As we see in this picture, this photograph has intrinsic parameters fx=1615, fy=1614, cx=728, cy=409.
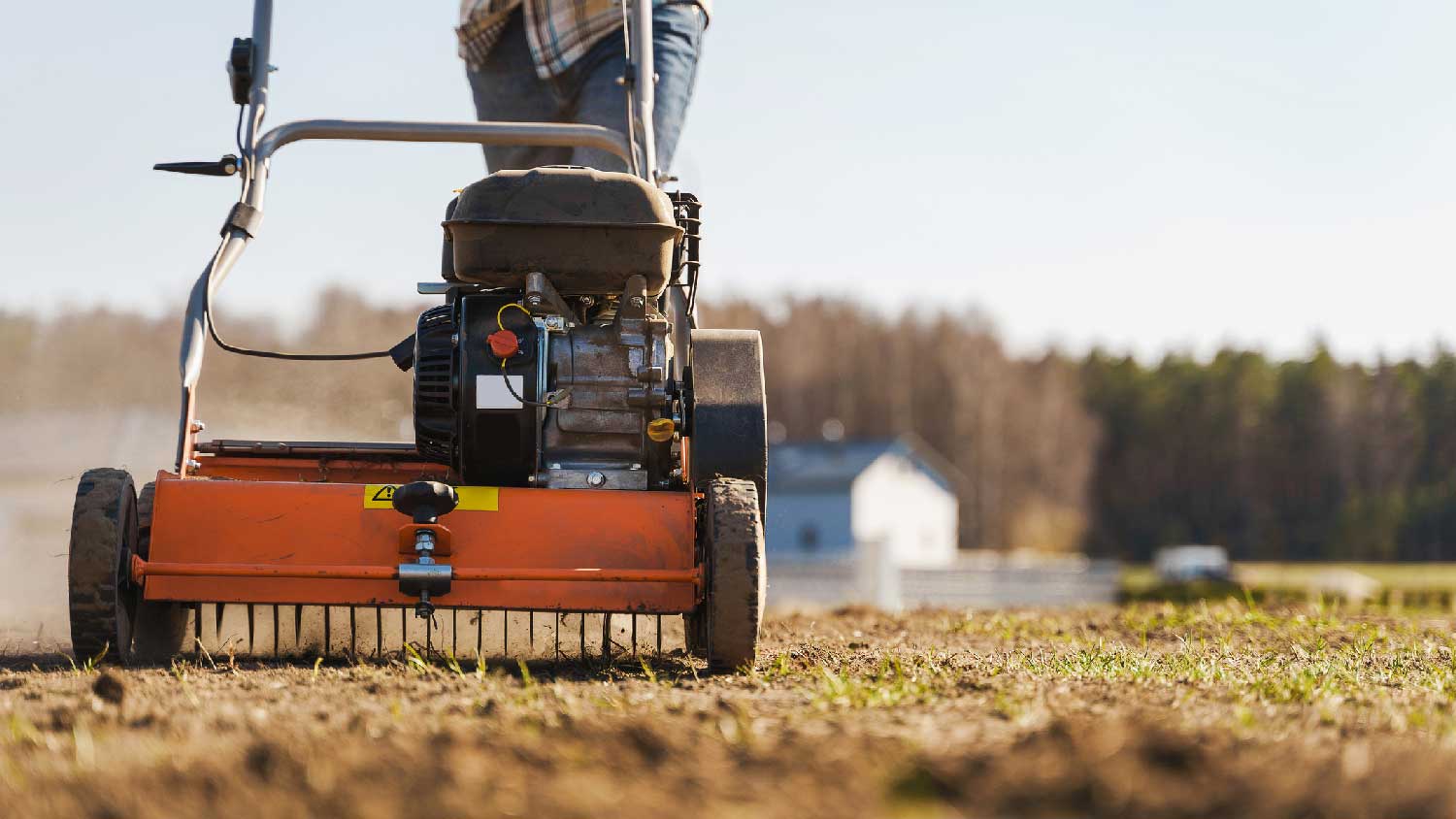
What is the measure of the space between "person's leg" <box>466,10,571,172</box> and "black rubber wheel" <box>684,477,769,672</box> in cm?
224

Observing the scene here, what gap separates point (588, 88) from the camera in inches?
202

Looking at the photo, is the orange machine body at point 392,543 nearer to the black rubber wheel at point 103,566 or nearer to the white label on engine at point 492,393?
the black rubber wheel at point 103,566

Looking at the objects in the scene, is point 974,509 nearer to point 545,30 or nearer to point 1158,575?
point 1158,575

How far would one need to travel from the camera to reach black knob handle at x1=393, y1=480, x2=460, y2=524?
3.56 meters

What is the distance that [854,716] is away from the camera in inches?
102

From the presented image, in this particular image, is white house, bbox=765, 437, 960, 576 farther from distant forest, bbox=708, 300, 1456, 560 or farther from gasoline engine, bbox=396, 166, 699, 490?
gasoline engine, bbox=396, 166, 699, 490

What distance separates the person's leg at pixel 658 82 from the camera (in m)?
5.02

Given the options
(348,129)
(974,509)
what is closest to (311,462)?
(348,129)

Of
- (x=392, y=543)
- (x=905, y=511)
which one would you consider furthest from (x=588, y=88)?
(x=905, y=511)

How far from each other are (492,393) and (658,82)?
1.57 meters

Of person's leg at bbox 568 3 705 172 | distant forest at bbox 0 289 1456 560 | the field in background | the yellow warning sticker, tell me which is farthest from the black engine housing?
distant forest at bbox 0 289 1456 560

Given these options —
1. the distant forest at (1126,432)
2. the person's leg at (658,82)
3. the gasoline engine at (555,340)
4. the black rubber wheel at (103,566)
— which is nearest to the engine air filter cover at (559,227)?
the gasoline engine at (555,340)

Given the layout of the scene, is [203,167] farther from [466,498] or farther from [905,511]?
[905,511]

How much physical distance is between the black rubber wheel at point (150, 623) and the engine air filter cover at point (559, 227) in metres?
0.91
